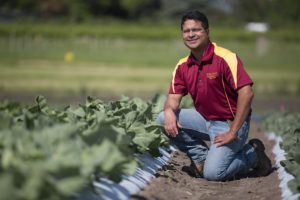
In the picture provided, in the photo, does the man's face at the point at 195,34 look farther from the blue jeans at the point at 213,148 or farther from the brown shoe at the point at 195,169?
the brown shoe at the point at 195,169

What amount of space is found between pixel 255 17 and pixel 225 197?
63.2 metres

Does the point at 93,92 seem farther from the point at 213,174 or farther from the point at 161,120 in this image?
the point at 213,174

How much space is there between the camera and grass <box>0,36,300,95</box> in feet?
82.8

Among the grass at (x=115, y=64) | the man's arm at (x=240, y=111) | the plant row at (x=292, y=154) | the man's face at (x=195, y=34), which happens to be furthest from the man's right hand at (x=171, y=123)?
the grass at (x=115, y=64)

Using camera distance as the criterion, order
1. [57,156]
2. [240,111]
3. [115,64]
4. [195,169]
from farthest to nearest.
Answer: [115,64]
[195,169]
[240,111]
[57,156]

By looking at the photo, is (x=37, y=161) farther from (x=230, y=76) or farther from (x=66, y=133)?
(x=230, y=76)

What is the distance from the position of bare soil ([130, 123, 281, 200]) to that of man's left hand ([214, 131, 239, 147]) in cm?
44

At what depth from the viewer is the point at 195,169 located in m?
6.63

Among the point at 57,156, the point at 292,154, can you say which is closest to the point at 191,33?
the point at 292,154

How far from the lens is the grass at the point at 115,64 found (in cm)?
2523

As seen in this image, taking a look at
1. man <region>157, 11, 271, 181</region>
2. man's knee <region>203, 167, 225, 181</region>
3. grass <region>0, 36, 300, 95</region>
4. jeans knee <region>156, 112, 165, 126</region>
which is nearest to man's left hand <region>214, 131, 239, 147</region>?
man <region>157, 11, 271, 181</region>

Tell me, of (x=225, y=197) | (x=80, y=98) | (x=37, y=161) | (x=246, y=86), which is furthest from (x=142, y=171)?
(x=80, y=98)

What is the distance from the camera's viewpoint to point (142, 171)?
5633mm

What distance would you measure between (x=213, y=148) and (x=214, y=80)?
2.22 ft
